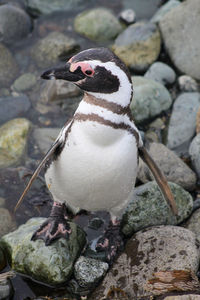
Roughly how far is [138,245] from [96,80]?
140cm

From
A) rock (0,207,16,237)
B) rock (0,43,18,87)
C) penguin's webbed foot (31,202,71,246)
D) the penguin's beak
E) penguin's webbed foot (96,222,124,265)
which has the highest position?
the penguin's beak

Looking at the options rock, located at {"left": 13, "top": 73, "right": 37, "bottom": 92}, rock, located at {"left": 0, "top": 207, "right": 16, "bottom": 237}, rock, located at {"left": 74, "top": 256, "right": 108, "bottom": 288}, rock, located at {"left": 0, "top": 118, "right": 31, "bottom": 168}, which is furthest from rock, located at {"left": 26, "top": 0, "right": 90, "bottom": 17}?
rock, located at {"left": 74, "top": 256, "right": 108, "bottom": 288}

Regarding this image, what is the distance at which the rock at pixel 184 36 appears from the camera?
529cm

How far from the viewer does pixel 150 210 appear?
3.61 meters

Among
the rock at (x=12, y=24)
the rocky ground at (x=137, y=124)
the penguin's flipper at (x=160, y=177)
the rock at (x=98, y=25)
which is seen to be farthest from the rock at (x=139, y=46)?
the penguin's flipper at (x=160, y=177)

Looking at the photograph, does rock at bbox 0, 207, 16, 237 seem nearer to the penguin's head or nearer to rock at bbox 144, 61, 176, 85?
the penguin's head

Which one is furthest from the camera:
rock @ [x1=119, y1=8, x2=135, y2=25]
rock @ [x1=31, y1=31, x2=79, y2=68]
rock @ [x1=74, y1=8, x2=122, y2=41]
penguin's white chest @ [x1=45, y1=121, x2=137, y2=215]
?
rock @ [x1=119, y1=8, x2=135, y2=25]

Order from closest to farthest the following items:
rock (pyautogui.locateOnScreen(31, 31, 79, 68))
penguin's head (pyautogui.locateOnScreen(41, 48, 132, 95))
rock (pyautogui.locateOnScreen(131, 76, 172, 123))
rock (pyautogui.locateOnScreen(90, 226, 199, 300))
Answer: penguin's head (pyautogui.locateOnScreen(41, 48, 132, 95)), rock (pyautogui.locateOnScreen(90, 226, 199, 300)), rock (pyautogui.locateOnScreen(131, 76, 172, 123)), rock (pyautogui.locateOnScreen(31, 31, 79, 68))

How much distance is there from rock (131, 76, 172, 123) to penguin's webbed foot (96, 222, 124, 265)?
1456 mm

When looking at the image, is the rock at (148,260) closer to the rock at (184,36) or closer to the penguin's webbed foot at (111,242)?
the penguin's webbed foot at (111,242)

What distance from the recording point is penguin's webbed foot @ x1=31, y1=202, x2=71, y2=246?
3.38 meters

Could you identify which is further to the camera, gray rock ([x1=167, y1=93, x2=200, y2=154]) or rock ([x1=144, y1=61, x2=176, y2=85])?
rock ([x1=144, y1=61, x2=176, y2=85])

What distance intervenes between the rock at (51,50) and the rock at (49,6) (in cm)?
65

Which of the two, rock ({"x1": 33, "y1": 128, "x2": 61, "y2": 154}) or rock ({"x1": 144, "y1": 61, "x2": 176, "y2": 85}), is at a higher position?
rock ({"x1": 144, "y1": 61, "x2": 176, "y2": 85})
